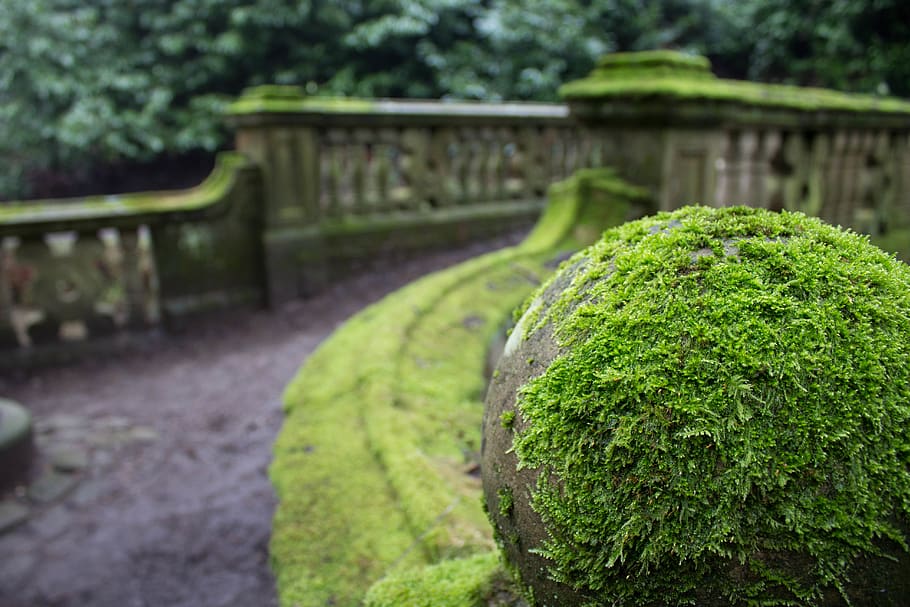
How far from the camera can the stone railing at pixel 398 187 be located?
4.09 m

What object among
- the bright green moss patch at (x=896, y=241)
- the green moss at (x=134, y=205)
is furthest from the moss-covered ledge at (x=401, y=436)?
the green moss at (x=134, y=205)

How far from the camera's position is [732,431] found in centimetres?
111

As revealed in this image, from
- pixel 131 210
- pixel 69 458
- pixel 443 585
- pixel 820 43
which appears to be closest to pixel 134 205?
pixel 131 210

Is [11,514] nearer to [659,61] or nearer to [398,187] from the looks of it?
[659,61]

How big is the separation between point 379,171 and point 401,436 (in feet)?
14.6

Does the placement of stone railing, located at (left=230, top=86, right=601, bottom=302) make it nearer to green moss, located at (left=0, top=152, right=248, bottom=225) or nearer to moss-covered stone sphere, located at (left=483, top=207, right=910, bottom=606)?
green moss, located at (left=0, top=152, right=248, bottom=225)

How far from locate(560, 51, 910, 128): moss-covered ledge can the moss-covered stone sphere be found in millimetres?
2763

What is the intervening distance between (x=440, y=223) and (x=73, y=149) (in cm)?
953

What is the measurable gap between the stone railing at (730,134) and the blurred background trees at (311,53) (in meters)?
7.20

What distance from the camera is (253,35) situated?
13.0m

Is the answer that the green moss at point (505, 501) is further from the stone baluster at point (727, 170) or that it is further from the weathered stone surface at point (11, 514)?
the stone baluster at point (727, 170)

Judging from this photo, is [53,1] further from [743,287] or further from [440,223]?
[743,287]

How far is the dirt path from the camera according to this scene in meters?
3.02

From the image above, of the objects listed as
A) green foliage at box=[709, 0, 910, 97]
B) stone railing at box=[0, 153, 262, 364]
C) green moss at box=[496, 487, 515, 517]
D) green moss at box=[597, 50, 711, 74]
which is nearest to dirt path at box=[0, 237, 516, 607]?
stone railing at box=[0, 153, 262, 364]
